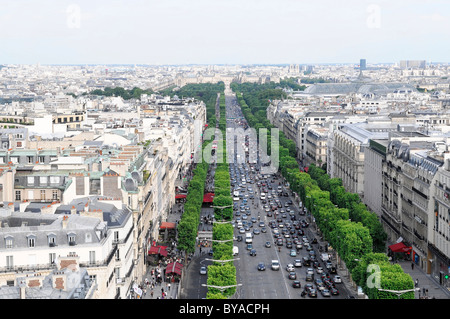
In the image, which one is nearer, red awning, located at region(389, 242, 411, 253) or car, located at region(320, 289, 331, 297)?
car, located at region(320, 289, 331, 297)

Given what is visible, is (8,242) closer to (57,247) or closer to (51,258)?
(51,258)

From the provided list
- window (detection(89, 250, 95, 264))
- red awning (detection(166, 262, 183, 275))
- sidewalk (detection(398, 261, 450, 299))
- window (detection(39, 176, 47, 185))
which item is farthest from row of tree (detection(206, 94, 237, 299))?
window (detection(39, 176, 47, 185))

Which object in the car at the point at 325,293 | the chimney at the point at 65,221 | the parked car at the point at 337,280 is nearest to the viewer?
the chimney at the point at 65,221

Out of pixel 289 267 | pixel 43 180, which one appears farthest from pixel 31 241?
pixel 289 267

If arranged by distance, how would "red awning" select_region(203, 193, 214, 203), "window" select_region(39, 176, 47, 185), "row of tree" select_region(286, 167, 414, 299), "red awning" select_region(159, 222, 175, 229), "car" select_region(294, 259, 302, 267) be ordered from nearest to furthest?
1. "row of tree" select_region(286, 167, 414, 299)
2. "window" select_region(39, 176, 47, 185)
3. "car" select_region(294, 259, 302, 267)
4. "red awning" select_region(159, 222, 175, 229)
5. "red awning" select_region(203, 193, 214, 203)

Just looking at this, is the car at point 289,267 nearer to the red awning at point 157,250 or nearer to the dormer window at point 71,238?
the red awning at point 157,250

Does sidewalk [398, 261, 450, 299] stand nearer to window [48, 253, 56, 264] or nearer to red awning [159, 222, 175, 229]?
red awning [159, 222, 175, 229]

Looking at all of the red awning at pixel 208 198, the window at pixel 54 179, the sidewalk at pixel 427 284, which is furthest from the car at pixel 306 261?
the red awning at pixel 208 198

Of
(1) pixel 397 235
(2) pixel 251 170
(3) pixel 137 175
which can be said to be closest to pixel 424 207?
(1) pixel 397 235
